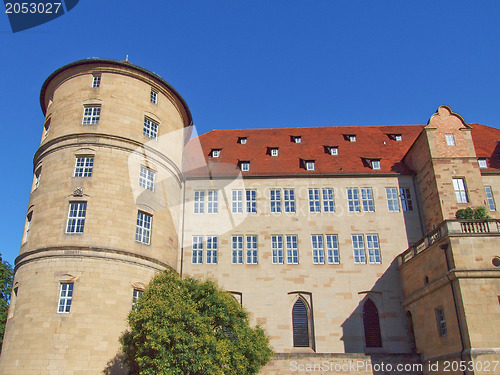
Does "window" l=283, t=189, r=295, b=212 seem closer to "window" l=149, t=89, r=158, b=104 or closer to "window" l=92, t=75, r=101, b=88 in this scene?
"window" l=149, t=89, r=158, b=104

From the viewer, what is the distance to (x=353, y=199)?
95.2 ft

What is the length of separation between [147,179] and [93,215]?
4.04 metres

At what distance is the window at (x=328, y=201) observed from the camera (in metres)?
28.8

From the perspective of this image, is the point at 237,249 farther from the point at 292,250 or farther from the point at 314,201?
the point at 314,201

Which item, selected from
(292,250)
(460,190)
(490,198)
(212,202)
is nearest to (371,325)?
(292,250)

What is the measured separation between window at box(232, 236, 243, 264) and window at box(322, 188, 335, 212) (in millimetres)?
5806

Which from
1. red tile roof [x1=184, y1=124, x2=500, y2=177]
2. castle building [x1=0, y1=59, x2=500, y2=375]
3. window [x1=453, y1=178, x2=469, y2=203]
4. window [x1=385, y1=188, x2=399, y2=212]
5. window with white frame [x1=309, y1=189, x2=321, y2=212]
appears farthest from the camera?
red tile roof [x1=184, y1=124, x2=500, y2=177]

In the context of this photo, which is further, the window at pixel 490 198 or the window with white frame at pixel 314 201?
the window with white frame at pixel 314 201

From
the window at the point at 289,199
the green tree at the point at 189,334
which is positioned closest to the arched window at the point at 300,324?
the window at the point at 289,199

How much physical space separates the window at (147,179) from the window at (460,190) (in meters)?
17.8

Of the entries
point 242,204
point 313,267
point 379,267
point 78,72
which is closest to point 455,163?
point 379,267

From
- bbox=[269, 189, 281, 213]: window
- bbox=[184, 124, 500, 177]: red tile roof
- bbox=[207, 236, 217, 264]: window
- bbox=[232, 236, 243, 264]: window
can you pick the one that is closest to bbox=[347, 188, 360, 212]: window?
bbox=[184, 124, 500, 177]: red tile roof

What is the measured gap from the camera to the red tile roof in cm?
3020

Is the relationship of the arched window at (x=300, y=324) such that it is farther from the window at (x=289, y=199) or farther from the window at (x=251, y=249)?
the window at (x=289, y=199)
